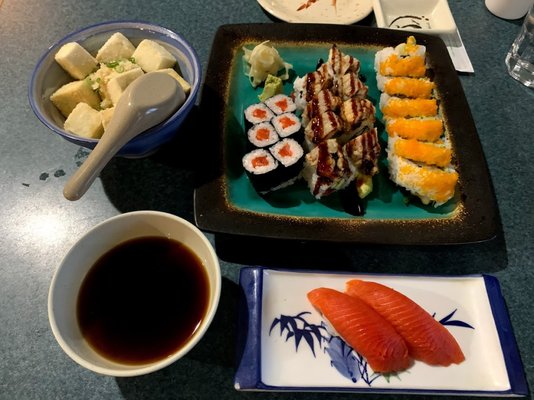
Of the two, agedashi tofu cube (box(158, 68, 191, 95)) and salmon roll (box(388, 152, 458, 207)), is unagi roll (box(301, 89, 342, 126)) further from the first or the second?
agedashi tofu cube (box(158, 68, 191, 95))

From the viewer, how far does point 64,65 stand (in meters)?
1.34

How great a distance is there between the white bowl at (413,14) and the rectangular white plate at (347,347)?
118cm

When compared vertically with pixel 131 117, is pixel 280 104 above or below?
below

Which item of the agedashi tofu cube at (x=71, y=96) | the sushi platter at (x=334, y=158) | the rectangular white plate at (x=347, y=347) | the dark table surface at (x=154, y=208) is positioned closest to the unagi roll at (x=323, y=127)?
the sushi platter at (x=334, y=158)

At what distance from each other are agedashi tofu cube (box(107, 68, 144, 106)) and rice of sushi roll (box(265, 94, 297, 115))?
457 millimetres

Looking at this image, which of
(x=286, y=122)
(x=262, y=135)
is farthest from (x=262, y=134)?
(x=286, y=122)

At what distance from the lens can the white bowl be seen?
72.4 inches

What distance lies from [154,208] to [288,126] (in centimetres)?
53

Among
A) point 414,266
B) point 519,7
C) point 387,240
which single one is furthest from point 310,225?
point 519,7

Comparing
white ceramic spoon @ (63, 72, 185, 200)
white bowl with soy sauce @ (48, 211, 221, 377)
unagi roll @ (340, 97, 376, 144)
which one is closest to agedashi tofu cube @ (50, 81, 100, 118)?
white ceramic spoon @ (63, 72, 185, 200)

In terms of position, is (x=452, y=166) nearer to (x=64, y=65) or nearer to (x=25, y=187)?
(x=64, y=65)

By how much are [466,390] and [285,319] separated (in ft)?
1.52

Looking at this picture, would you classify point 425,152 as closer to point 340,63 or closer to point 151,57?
point 340,63

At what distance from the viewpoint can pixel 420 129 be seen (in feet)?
4.72
